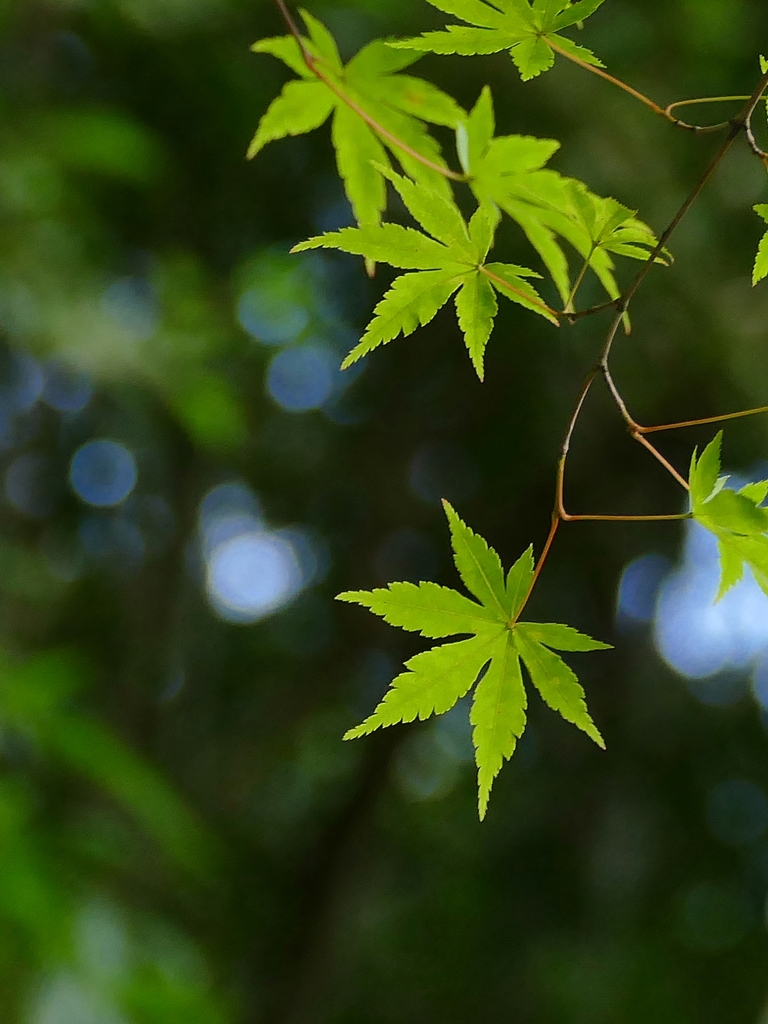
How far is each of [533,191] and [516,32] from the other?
93 millimetres

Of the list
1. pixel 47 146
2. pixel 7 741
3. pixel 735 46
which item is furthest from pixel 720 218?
pixel 7 741

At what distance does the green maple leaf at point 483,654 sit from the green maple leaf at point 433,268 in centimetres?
9

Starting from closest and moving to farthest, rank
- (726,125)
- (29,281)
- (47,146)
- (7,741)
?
(726,125) < (7,741) < (47,146) < (29,281)

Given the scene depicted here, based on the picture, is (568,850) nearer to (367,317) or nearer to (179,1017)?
(367,317)

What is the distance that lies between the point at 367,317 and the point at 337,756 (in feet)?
4.85

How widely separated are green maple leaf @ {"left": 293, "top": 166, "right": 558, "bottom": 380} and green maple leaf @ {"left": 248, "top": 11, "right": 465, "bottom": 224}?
14 centimetres

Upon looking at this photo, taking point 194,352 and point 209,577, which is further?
point 209,577

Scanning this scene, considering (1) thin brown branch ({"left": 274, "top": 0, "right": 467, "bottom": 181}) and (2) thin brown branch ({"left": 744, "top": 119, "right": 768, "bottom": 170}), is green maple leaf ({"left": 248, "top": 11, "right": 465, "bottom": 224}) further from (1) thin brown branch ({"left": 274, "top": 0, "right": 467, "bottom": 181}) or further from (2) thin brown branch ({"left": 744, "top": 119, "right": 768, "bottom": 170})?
(2) thin brown branch ({"left": 744, "top": 119, "right": 768, "bottom": 170})

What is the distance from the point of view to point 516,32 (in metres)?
0.47

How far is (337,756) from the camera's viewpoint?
324 centimetres

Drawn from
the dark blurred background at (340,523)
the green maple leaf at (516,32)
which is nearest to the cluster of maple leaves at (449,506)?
the green maple leaf at (516,32)

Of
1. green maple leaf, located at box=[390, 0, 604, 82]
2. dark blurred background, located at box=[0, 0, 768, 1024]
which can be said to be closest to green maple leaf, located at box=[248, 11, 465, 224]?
green maple leaf, located at box=[390, 0, 604, 82]

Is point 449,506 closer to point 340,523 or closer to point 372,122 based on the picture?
point 372,122

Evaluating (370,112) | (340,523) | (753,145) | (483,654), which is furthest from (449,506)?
(340,523)
